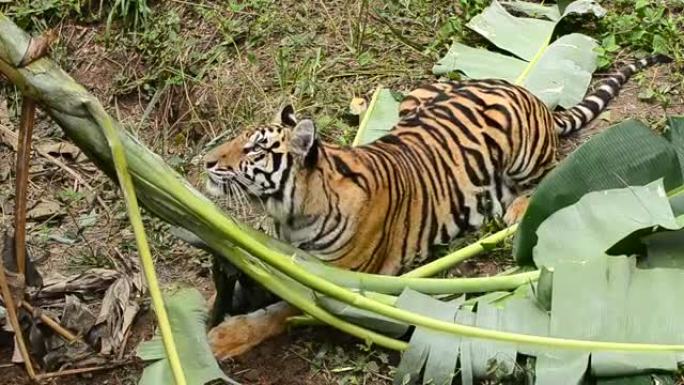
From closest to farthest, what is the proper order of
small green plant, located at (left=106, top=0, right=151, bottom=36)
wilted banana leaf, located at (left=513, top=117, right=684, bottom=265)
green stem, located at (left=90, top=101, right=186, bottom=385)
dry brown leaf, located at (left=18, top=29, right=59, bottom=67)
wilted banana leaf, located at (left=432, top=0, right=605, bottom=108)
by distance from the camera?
dry brown leaf, located at (left=18, top=29, right=59, bottom=67) → green stem, located at (left=90, top=101, right=186, bottom=385) → wilted banana leaf, located at (left=513, top=117, right=684, bottom=265) → wilted banana leaf, located at (left=432, top=0, right=605, bottom=108) → small green plant, located at (left=106, top=0, right=151, bottom=36)

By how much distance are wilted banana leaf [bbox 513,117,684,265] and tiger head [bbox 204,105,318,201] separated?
0.83 meters

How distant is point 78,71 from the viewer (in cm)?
611

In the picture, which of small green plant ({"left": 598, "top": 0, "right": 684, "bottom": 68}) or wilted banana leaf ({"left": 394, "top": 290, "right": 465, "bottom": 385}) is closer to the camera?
wilted banana leaf ({"left": 394, "top": 290, "right": 465, "bottom": 385})

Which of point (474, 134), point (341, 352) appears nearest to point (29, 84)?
point (341, 352)

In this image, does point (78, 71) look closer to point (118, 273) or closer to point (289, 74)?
point (289, 74)

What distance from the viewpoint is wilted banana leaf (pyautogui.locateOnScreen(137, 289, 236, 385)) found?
338 cm

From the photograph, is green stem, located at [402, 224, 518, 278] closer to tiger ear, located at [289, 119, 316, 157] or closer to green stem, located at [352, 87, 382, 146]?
tiger ear, located at [289, 119, 316, 157]

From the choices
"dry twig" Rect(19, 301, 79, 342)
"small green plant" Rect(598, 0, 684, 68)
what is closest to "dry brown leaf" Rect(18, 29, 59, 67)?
"dry twig" Rect(19, 301, 79, 342)

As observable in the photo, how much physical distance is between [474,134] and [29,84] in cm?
203

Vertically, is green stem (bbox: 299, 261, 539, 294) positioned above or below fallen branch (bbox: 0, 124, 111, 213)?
above

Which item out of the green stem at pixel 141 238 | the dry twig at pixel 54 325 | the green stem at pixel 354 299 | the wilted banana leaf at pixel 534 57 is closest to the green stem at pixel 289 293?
the green stem at pixel 354 299

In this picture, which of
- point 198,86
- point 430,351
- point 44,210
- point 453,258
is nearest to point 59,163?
point 44,210

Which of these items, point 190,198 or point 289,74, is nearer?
point 190,198

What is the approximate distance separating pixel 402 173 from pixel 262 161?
24.8 inches
